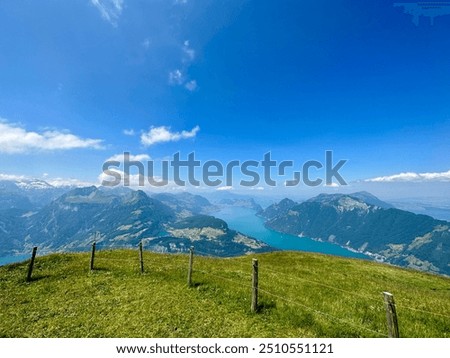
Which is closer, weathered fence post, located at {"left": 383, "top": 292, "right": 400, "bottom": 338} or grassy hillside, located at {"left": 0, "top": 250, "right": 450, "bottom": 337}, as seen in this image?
weathered fence post, located at {"left": 383, "top": 292, "right": 400, "bottom": 338}

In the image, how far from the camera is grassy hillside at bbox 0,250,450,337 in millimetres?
13789

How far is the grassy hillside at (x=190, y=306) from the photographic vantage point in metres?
13.8

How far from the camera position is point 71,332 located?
1409 centimetres

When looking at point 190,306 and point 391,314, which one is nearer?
point 391,314

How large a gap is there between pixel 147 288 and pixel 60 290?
714 cm

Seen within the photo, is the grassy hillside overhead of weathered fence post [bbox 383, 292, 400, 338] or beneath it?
beneath

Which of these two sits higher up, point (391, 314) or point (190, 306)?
point (391, 314)

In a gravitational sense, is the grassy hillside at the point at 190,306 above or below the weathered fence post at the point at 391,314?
below

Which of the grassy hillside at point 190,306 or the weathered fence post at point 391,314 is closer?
the weathered fence post at point 391,314

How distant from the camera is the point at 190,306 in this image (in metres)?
16.8
